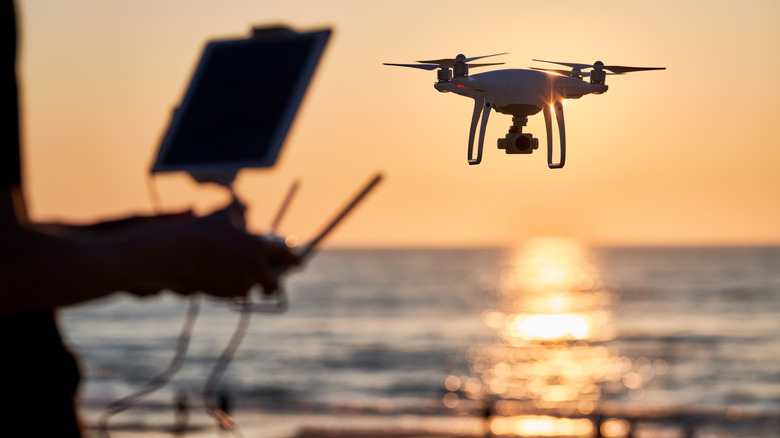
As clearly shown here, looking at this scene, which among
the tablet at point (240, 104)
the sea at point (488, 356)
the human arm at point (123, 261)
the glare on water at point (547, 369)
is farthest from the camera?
the sea at point (488, 356)

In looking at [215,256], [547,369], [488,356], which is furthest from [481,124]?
[488,356]

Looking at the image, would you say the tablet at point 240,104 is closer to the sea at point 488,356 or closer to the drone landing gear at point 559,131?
the sea at point 488,356

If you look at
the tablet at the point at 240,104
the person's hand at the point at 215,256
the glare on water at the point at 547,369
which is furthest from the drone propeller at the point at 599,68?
the glare on water at the point at 547,369

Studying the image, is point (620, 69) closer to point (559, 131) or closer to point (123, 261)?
point (559, 131)

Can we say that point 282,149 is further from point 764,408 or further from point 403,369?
point 403,369

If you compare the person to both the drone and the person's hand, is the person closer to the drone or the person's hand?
the person's hand

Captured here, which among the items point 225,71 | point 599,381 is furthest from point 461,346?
point 225,71

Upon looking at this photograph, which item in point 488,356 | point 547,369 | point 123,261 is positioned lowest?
point 488,356

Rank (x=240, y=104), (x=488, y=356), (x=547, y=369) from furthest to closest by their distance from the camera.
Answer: (x=488, y=356)
(x=547, y=369)
(x=240, y=104)
